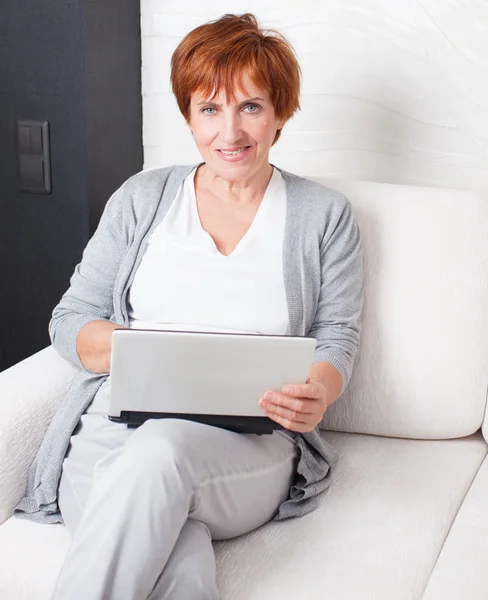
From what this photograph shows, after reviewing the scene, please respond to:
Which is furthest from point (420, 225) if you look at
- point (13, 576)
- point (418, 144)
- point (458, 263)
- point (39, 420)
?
→ point (13, 576)

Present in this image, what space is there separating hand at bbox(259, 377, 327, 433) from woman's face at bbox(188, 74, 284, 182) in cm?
47

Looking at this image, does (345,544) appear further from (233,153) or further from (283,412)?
(233,153)

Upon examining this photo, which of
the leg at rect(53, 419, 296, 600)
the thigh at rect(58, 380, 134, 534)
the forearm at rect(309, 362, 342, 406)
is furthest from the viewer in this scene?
the forearm at rect(309, 362, 342, 406)

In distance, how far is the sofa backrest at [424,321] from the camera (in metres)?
1.63

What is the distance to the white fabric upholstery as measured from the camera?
1.20 meters

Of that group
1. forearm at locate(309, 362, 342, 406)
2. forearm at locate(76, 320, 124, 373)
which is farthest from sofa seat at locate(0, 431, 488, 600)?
forearm at locate(76, 320, 124, 373)

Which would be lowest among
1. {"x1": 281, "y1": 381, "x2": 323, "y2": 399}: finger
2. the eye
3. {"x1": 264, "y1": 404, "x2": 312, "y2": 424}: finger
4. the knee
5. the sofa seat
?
the sofa seat

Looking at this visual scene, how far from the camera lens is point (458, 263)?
1.64 metres

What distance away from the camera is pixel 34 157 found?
205 cm

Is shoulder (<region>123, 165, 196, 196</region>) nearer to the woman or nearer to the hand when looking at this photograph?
the woman

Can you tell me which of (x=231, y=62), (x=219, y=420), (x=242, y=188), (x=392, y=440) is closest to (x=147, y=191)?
(x=242, y=188)

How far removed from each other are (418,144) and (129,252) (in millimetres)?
724

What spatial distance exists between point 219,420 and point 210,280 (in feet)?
1.01

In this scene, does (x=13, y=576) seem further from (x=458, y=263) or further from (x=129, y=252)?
(x=458, y=263)
